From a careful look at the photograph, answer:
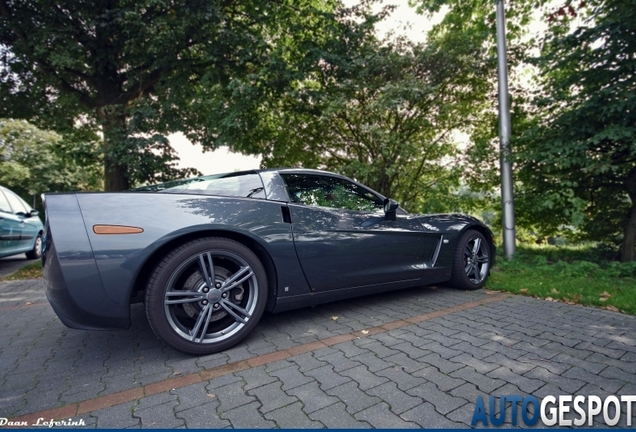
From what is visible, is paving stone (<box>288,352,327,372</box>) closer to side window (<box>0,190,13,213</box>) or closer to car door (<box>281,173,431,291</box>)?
car door (<box>281,173,431,291</box>)

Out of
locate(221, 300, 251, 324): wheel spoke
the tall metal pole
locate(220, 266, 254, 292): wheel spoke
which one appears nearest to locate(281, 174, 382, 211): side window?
locate(220, 266, 254, 292): wheel spoke

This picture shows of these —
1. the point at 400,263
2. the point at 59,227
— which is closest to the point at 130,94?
the point at 59,227

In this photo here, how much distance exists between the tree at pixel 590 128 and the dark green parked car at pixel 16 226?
8.69m

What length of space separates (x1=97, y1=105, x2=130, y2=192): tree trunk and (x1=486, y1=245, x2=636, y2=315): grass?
→ 7.16 meters

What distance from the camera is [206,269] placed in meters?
2.16

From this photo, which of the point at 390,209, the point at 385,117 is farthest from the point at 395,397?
the point at 385,117

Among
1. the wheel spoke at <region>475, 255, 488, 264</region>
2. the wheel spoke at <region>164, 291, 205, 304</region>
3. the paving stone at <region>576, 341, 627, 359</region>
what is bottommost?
the paving stone at <region>576, 341, 627, 359</region>

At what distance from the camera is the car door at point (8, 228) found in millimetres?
5188

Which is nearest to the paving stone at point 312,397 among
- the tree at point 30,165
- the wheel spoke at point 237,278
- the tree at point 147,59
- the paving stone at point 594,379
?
the wheel spoke at point 237,278

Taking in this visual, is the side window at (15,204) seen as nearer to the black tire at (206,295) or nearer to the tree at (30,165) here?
the black tire at (206,295)

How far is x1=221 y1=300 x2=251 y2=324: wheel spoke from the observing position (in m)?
2.20

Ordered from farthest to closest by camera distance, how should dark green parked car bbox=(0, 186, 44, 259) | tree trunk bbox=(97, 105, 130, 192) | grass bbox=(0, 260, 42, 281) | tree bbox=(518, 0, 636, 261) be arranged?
tree trunk bbox=(97, 105, 130, 192), dark green parked car bbox=(0, 186, 44, 259), grass bbox=(0, 260, 42, 281), tree bbox=(518, 0, 636, 261)

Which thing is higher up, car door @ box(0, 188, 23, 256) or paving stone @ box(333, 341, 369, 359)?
car door @ box(0, 188, 23, 256)

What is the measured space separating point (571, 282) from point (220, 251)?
14.4ft
